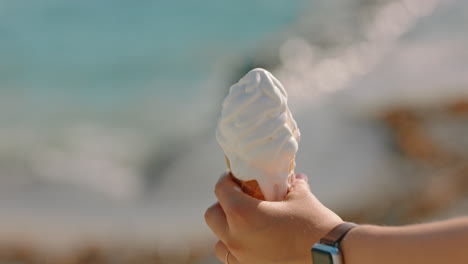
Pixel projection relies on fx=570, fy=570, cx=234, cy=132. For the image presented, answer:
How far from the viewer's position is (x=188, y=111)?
538 centimetres

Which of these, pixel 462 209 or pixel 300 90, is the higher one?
pixel 300 90

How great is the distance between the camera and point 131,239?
3623 mm

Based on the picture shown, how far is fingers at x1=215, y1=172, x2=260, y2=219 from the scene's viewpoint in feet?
3.85

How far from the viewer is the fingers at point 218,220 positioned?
123 centimetres

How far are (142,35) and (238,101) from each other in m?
5.61

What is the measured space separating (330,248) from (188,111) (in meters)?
4.41

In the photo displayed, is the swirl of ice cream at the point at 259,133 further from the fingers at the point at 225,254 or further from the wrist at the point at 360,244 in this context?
the wrist at the point at 360,244

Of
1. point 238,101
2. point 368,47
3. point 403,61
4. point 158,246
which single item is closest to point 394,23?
point 368,47

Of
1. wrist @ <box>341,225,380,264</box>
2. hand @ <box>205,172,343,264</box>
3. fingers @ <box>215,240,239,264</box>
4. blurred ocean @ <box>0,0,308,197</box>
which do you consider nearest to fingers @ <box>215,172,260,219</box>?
hand @ <box>205,172,343,264</box>

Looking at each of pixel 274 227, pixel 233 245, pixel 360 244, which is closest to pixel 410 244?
pixel 360 244

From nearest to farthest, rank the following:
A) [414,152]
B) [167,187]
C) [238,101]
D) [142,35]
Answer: [238,101]
[414,152]
[167,187]
[142,35]

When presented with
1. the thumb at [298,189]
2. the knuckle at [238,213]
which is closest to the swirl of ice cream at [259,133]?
A: the thumb at [298,189]

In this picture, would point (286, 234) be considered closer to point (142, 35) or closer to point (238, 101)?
point (238, 101)

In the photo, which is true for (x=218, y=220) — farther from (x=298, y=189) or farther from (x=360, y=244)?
(x=360, y=244)
